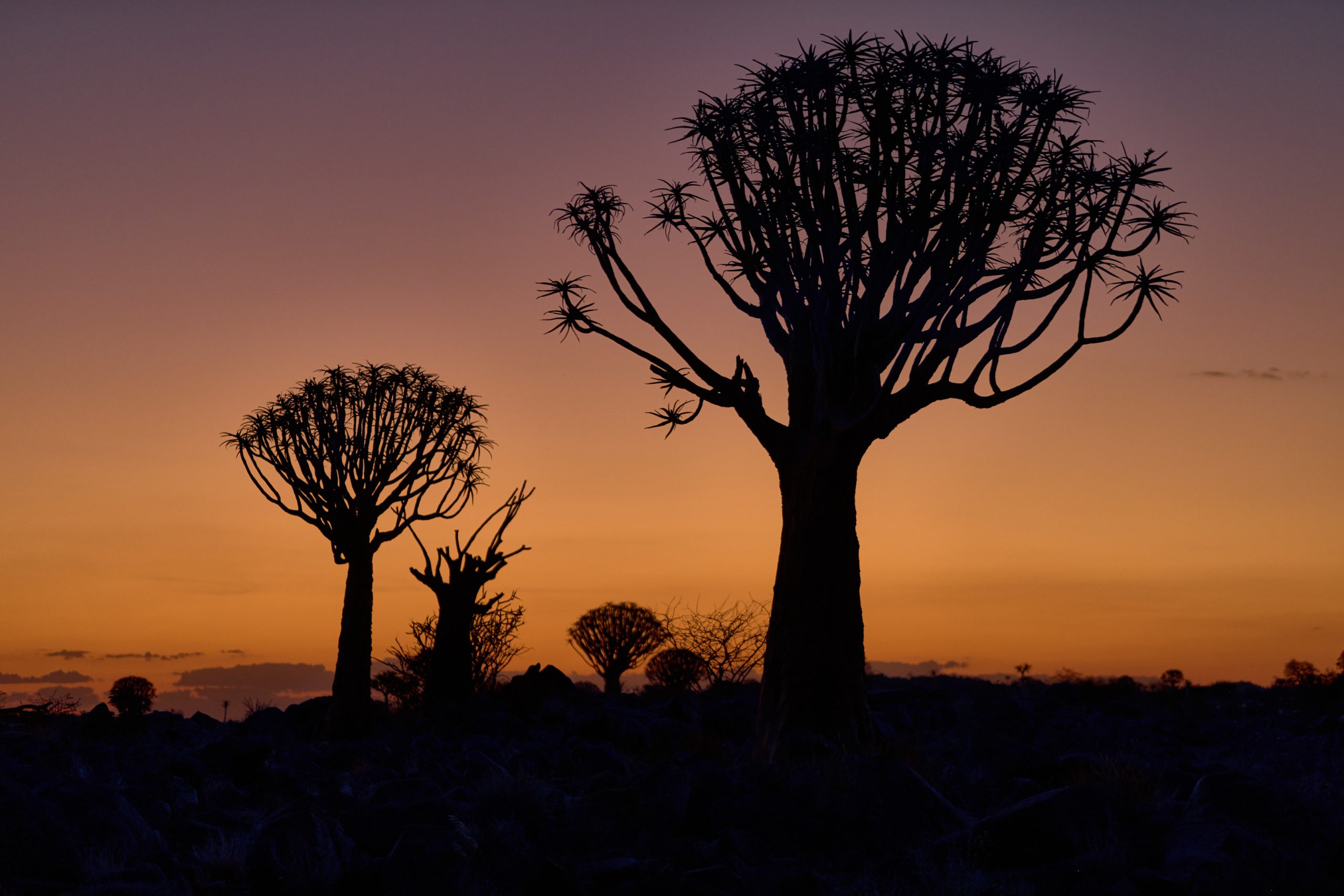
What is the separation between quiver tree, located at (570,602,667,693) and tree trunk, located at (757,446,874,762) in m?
19.8

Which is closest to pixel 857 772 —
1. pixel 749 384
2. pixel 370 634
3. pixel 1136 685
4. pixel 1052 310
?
pixel 749 384

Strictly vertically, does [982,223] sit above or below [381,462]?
above

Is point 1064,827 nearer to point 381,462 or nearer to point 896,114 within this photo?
point 896,114

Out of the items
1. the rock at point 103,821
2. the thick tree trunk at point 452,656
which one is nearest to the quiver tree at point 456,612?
the thick tree trunk at point 452,656

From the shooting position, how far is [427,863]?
6.61m

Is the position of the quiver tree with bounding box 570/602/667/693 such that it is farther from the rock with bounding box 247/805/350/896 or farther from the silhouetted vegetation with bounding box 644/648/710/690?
the rock with bounding box 247/805/350/896

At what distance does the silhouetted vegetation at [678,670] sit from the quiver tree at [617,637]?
1.52 meters

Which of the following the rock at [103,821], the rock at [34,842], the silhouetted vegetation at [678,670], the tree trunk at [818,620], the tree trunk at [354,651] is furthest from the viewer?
the silhouetted vegetation at [678,670]

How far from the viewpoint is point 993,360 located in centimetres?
1261

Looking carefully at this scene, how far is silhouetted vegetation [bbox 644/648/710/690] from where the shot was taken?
86.1ft

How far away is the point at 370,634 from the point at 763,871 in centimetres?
1461

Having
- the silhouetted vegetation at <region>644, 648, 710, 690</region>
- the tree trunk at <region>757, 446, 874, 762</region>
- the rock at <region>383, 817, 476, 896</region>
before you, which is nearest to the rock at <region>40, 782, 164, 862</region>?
the rock at <region>383, 817, 476, 896</region>

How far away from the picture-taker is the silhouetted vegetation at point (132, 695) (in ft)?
82.4

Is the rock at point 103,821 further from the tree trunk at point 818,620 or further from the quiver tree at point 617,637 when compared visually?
the quiver tree at point 617,637
